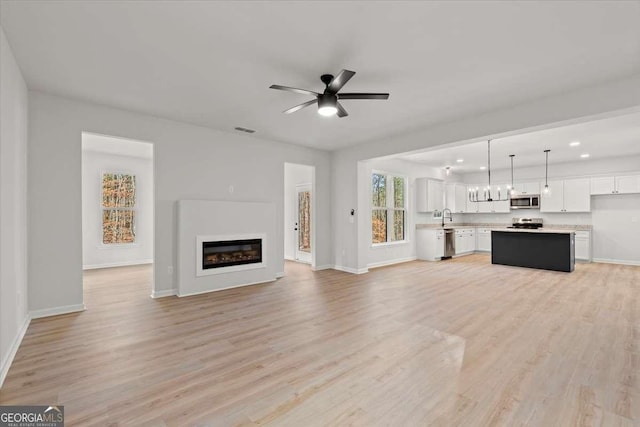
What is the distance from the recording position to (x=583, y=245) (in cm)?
792

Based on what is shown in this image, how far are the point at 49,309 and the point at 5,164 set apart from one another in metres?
2.16

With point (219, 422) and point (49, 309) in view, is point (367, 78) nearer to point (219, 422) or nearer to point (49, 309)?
point (219, 422)

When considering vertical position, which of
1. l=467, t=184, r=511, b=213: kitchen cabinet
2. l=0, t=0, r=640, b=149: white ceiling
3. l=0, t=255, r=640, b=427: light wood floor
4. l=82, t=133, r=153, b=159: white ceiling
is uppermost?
l=0, t=0, r=640, b=149: white ceiling

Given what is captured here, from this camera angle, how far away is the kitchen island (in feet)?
21.6

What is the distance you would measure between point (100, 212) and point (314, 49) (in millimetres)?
7080

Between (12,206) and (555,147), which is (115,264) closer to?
(12,206)

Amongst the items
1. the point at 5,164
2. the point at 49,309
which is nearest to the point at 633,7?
the point at 5,164

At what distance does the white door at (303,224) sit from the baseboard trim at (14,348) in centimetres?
561

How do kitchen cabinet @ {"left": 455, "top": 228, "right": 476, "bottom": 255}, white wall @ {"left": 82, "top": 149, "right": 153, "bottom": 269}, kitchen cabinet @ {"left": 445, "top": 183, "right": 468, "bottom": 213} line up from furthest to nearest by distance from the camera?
kitchen cabinet @ {"left": 445, "top": 183, "right": 468, "bottom": 213}, kitchen cabinet @ {"left": 455, "top": 228, "right": 476, "bottom": 255}, white wall @ {"left": 82, "top": 149, "right": 153, "bottom": 269}

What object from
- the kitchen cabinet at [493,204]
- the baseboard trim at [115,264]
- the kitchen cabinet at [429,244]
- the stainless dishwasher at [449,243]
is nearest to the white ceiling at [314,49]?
the kitchen cabinet at [429,244]

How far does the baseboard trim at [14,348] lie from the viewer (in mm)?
2372

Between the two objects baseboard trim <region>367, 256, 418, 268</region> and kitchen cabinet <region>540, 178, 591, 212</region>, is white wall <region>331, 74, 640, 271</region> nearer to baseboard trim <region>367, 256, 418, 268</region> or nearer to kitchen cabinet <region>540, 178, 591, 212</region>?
baseboard trim <region>367, 256, 418, 268</region>

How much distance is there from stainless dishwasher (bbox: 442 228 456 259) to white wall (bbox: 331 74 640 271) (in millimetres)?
3177

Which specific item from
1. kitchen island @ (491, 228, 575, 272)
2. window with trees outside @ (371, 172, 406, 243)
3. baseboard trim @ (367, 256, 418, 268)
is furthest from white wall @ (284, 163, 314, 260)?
kitchen island @ (491, 228, 575, 272)
